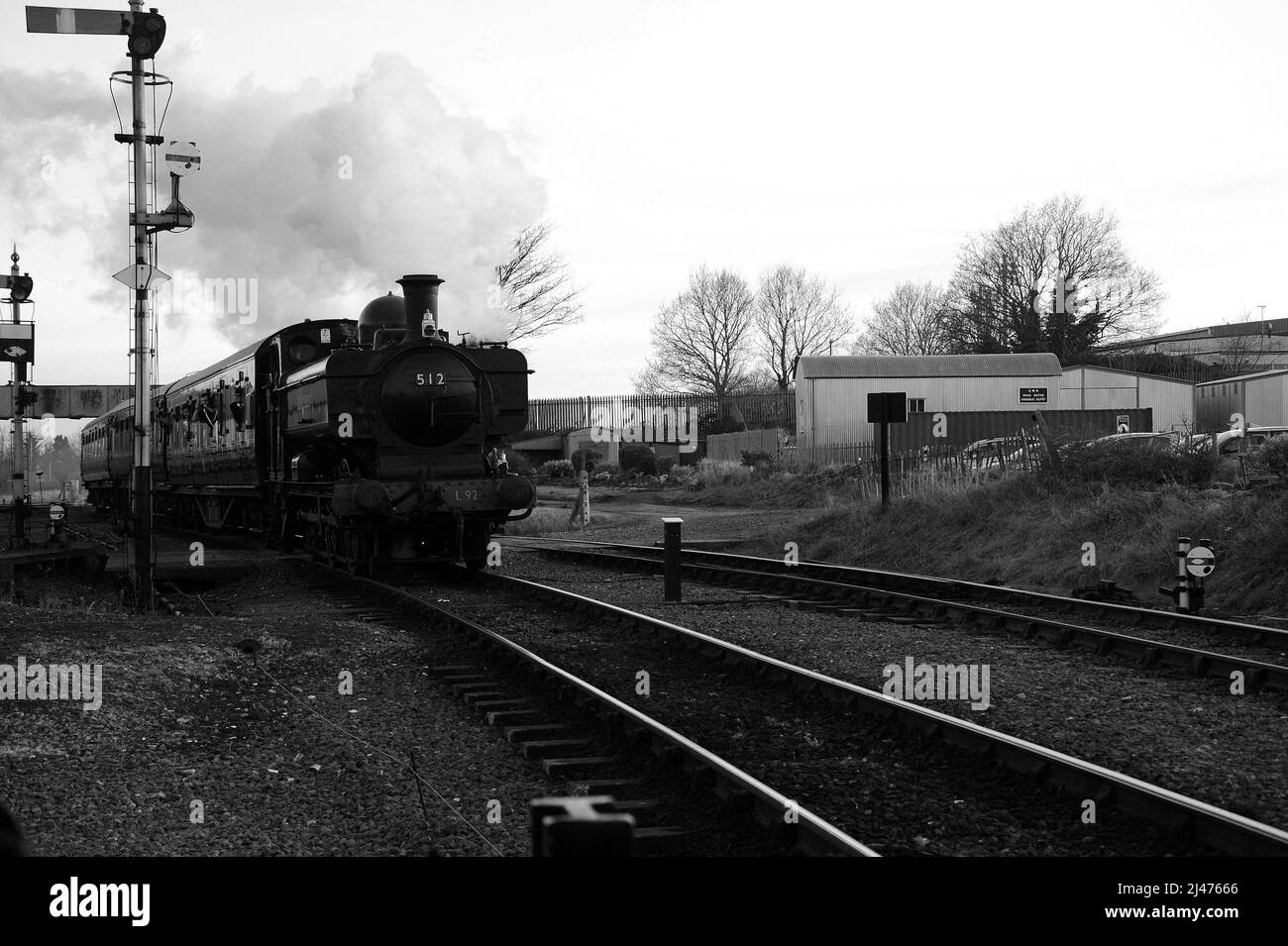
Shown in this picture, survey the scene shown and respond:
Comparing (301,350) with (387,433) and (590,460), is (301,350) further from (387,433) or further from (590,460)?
(590,460)

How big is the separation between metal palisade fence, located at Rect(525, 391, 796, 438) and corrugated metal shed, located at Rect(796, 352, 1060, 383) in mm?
9815

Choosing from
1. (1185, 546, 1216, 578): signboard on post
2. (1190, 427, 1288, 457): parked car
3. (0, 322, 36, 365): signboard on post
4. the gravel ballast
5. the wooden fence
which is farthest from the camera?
(0, 322, 36, 365): signboard on post

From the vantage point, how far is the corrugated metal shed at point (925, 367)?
45.5 meters

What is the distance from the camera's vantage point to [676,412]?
5631cm

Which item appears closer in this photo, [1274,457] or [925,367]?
[1274,457]

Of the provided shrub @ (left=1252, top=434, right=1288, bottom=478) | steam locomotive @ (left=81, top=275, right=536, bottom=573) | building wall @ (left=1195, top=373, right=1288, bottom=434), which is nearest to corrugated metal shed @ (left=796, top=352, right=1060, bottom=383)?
building wall @ (left=1195, top=373, right=1288, bottom=434)

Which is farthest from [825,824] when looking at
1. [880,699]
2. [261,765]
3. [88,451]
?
[88,451]

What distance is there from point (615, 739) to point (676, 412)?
165ft

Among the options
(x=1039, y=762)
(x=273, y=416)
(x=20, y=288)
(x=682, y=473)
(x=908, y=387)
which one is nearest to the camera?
(x=1039, y=762)

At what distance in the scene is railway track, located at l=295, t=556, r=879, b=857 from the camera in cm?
457

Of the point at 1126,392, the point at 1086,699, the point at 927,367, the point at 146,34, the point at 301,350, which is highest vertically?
the point at 146,34

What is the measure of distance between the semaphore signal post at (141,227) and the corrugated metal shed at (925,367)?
3425 centimetres

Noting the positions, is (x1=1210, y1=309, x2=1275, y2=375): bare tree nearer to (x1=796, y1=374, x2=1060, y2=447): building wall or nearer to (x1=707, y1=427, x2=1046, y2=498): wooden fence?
(x1=796, y1=374, x2=1060, y2=447): building wall

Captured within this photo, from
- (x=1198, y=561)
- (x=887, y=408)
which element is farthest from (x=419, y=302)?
(x=1198, y=561)
